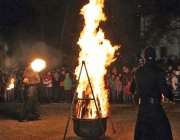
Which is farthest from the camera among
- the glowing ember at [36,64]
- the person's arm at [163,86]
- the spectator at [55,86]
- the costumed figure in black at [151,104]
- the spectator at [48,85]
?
the spectator at [55,86]

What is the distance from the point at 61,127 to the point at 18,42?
60.1ft

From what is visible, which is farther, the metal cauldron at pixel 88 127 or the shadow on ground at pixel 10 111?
the shadow on ground at pixel 10 111

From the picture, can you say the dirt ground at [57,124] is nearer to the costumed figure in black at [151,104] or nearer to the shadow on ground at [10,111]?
the shadow on ground at [10,111]

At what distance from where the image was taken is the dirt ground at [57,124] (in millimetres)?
8625

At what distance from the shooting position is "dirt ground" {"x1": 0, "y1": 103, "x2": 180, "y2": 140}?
8625 millimetres

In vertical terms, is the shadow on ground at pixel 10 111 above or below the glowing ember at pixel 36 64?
below

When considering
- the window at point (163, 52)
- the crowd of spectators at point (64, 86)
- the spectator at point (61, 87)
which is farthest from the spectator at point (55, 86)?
the window at point (163, 52)

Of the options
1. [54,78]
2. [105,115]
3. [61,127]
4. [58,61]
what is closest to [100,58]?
[105,115]

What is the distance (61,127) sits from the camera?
385 inches

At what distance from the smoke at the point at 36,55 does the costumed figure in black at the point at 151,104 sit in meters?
18.8

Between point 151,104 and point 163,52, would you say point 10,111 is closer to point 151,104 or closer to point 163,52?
point 151,104

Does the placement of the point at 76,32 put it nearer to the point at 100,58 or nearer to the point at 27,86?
the point at 27,86

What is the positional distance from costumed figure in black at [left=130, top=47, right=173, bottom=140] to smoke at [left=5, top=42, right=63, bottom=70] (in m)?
18.8

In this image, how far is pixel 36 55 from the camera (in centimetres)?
2480
